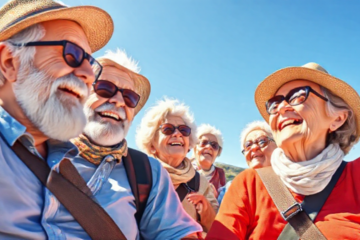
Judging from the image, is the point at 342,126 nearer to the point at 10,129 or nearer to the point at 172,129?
the point at 172,129

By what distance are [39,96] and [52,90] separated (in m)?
0.09

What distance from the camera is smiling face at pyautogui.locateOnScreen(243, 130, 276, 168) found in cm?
501

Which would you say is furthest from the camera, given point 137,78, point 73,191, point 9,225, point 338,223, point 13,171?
point 137,78

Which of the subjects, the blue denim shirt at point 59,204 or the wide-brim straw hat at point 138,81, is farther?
the wide-brim straw hat at point 138,81

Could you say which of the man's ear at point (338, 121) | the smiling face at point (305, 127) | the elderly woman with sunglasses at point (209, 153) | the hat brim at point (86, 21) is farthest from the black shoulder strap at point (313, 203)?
the elderly woman with sunglasses at point (209, 153)

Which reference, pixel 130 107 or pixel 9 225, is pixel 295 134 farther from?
pixel 9 225

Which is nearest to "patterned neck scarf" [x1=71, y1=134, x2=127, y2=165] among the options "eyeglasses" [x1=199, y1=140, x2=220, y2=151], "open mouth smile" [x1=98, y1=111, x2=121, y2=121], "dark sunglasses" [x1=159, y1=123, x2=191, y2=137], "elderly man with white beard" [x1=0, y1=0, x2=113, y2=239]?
"elderly man with white beard" [x1=0, y1=0, x2=113, y2=239]

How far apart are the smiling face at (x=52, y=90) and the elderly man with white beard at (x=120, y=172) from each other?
0.37 metres

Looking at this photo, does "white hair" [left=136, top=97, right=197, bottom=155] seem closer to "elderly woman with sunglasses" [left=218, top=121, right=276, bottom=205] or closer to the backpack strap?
"elderly woman with sunglasses" [left=218, top=121, right=276, bottom=205]

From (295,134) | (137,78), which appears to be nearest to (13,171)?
(137,78)

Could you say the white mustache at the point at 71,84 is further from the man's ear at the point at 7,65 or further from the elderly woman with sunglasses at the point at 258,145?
the elderly woman with sunglasses at the point at 258,145

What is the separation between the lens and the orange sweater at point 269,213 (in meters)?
2.38

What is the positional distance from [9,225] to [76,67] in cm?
109

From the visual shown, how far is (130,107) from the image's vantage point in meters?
2.89
